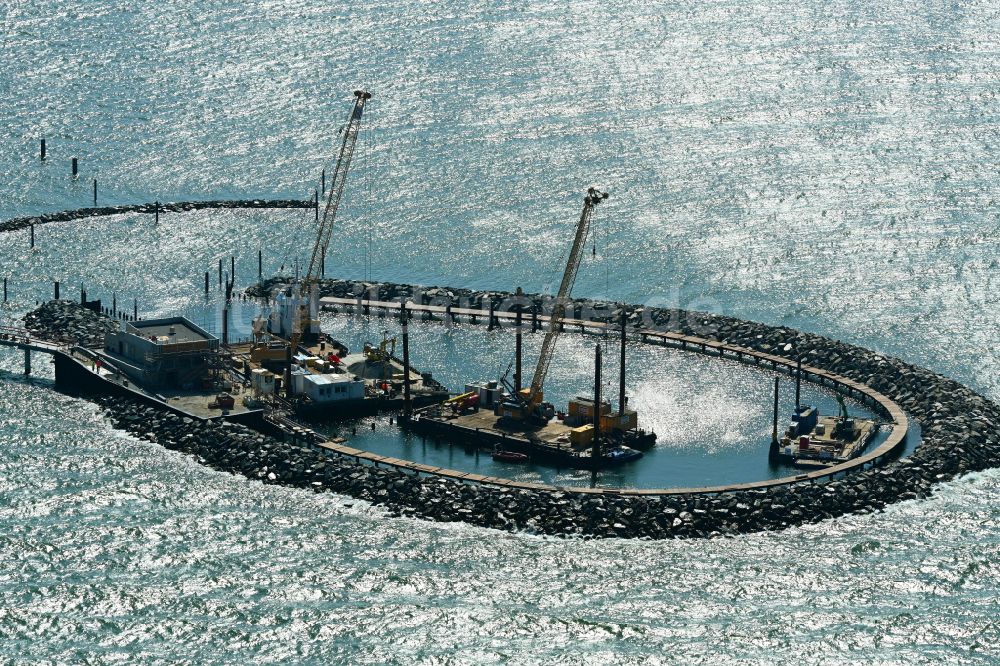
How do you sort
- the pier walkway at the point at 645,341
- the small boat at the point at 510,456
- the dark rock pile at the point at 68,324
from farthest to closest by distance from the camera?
the dark rock pile at the point at 68,324 → the small boat at the point at 510,456 → the pier walkway at the point at 645,341

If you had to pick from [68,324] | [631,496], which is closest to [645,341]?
[631,496]

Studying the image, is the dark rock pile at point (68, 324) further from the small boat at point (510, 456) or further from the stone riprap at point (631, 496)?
the small boat at point (510, 456)

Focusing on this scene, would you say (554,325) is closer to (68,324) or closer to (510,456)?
(510,456)

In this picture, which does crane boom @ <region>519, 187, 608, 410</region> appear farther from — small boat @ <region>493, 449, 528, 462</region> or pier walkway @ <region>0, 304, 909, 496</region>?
pier walkway @ <region>0, 304, 909, 496</region>

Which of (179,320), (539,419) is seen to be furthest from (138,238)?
(539,419)

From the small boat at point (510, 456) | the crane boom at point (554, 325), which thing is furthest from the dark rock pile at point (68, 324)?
the small boat at point (510, 456)

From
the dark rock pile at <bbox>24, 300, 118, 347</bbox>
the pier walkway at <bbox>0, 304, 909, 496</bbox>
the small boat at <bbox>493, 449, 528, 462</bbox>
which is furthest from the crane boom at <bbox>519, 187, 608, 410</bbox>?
the dark rock pile at <bbox>24, 300, 118, 347</bbox>
